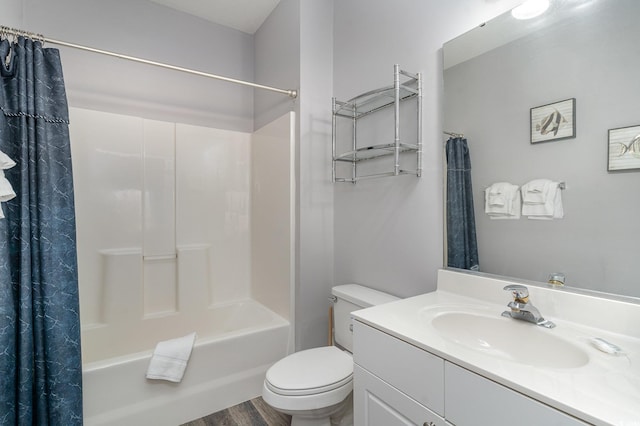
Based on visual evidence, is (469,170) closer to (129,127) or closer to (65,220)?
(65,220)

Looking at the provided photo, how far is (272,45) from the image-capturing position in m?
2.38

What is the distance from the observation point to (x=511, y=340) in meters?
1.02

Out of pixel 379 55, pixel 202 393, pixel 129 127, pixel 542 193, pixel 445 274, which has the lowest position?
pixel 202 393

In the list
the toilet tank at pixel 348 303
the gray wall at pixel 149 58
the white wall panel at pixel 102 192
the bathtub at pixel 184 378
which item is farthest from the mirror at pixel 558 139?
the white wall panel at pixel 102 192

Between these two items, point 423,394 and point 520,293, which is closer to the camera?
point 423,394

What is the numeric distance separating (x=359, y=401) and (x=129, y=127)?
90.1 inches

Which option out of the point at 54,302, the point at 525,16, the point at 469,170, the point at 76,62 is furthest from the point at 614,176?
the point at 76,62

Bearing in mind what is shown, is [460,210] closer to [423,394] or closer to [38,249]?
[423,394]

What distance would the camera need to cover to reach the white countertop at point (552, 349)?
1.97ft

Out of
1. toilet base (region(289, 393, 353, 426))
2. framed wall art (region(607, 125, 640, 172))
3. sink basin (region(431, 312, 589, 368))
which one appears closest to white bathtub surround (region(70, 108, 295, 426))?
toilet base (region(289, 393, 353, 426))

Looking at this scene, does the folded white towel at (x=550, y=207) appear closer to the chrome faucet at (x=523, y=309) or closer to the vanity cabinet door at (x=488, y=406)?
the chrome faucet at (x=523, y=309)

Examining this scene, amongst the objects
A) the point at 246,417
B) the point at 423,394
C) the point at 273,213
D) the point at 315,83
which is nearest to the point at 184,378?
the point at 246,417

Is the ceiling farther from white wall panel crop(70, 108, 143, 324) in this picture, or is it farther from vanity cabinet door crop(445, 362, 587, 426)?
vanity cabinet door crop(445, 362, 587, 426)

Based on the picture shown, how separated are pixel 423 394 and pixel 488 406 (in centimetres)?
20
